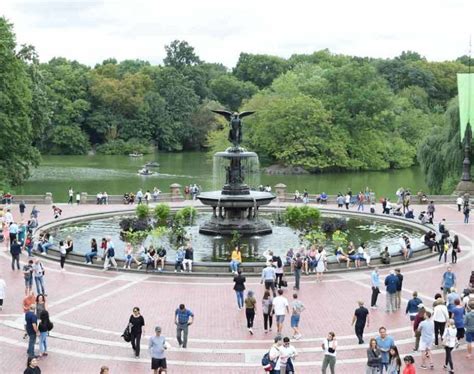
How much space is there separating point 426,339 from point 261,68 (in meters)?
120

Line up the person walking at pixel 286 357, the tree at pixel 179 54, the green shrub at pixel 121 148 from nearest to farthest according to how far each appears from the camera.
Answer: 1. the person walking at pixel 286 357
2. the green shrub at pixel 121 148
3. the tree at pixel 179 54

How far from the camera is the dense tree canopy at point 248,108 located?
5500cm

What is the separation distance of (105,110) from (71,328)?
336 feet

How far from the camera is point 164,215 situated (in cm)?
3666

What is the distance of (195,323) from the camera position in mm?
19141

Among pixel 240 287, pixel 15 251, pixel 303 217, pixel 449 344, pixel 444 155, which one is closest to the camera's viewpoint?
pixel 449 344

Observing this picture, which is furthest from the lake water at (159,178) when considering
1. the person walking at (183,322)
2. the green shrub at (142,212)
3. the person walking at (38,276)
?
the person walking at (183,322)

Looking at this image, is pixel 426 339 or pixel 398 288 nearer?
pixel 426 339

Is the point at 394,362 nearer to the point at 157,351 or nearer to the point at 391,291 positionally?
the point at 157,351

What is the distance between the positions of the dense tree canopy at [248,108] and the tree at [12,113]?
8 cm

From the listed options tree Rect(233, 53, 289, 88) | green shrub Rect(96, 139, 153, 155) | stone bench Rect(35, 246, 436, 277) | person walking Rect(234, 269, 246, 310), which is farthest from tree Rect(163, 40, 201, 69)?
person walking Rect(234, 269, 246, 310)

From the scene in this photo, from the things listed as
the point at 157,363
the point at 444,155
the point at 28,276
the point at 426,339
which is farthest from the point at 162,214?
the point at 444,155

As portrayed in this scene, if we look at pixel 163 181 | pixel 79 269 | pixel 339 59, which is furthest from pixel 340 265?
pixel 339 59

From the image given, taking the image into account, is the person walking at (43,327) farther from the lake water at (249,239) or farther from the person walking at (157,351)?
the lake water at (249,239)
